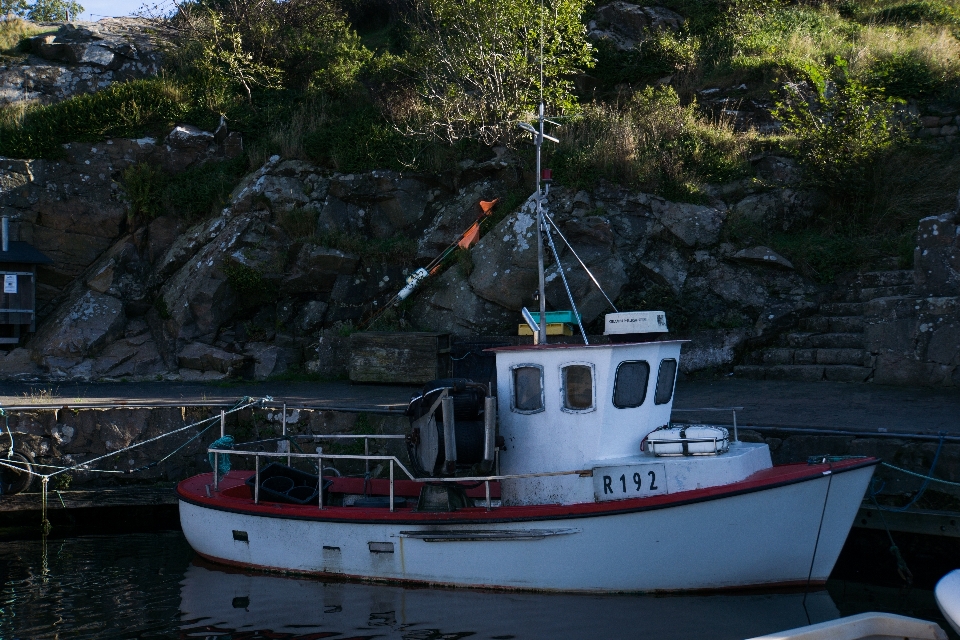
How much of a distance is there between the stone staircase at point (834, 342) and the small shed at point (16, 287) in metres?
12.4

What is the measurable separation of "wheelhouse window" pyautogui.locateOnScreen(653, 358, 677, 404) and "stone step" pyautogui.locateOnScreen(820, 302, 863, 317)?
5.47 metres

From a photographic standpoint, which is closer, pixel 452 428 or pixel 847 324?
pixel 452 428

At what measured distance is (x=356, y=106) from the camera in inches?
715

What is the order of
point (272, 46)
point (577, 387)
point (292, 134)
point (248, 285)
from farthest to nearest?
1. point (272, 46)
2. point (292, 134)
3. point (248, 285)
4. point (577, 387)

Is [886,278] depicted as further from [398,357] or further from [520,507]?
[520,507]

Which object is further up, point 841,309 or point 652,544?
point 841,309

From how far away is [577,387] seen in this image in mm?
7500

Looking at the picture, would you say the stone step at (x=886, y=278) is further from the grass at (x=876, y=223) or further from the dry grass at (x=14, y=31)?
the dry grass at (x=14, y=31)

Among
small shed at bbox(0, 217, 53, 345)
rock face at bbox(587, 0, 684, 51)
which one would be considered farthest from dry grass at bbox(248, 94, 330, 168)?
rock face at bbox(587, 0, 684, 51)

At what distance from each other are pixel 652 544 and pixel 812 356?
5859 millimetres

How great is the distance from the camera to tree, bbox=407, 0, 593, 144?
51.1 feet

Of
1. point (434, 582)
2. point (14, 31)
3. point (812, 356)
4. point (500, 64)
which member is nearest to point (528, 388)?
point (434, 582)

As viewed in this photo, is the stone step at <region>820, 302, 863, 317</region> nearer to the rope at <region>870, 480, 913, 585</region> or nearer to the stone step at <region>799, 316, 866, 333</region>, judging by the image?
the stone step at <region>799, 316, 866, 333</region>

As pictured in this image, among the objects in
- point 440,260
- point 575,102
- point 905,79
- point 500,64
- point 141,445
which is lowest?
point 141,445
